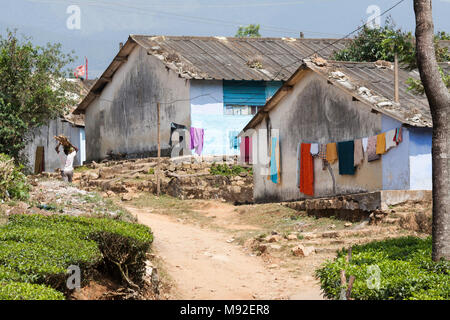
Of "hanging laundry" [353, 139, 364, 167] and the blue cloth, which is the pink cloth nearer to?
the blue cloth

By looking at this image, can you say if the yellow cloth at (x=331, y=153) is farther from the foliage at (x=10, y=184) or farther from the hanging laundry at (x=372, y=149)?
the foliage at (x=10, y=184)

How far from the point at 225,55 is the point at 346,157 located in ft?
39.7

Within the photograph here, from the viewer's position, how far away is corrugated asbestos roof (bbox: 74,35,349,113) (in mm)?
27875

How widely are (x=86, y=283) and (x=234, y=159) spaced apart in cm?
1635

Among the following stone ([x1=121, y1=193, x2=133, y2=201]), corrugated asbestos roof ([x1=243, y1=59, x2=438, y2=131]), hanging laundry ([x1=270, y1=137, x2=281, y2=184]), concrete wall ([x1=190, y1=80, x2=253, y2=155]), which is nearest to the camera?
corrugated asbestos roof ([x1=243, y1=59, x2=438, y2=131])

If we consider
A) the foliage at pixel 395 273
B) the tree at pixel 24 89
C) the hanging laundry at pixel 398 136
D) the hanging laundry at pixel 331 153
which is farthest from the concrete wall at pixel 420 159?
the tree at pixel 24 89

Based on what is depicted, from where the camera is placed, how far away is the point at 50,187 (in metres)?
17.8

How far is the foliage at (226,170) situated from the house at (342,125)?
1587mm

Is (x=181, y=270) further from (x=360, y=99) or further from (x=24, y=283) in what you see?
(x=360, y=99)

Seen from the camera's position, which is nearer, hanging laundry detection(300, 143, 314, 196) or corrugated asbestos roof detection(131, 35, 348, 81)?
hanging laundry detection(300, 143, 314, 196)

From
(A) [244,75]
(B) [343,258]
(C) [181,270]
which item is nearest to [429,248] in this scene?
(B) [343,258]

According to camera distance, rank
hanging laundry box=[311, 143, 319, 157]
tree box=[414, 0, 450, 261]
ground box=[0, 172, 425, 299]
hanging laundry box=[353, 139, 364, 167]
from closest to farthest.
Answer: tree box=[414, 0, 450, 261] < ground box=[0, 172, 425, 299] < hanging laundry box=[353, 139, 364, 167] < hanging laundry box=[311, 143, 319, 157]

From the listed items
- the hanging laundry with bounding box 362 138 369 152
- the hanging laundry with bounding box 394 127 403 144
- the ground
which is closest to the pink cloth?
the ground

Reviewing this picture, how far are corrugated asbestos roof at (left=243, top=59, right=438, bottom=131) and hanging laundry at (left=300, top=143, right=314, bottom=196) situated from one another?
7.16ft
